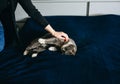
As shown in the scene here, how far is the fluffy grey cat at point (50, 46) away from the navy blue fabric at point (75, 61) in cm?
3

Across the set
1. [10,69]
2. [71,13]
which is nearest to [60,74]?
[10,69]

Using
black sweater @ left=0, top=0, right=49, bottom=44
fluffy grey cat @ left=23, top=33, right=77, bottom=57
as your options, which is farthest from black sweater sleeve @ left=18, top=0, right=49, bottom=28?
fluffy grey cat @ left=23, top=33, right=77, bottom=57

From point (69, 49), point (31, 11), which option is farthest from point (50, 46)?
point (31, 11)

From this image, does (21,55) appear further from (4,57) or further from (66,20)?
(66,20)

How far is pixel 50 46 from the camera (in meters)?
1.55

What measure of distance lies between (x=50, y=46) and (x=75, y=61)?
0.21m

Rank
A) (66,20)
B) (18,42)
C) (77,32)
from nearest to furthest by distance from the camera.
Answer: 1. (18,42)
2. (77,32)
3. (66,20)

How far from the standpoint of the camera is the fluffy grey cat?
4.95 feet

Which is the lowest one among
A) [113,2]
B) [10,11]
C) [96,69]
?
[96,69]

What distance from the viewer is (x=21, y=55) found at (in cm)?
153

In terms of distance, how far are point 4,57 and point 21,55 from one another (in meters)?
0.11

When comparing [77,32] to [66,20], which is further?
[66,20]

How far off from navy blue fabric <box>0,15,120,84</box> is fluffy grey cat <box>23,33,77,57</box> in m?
0.03

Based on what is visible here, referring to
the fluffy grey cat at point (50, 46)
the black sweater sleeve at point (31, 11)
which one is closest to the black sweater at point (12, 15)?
the black sweater sleeve at point (31, 11)
